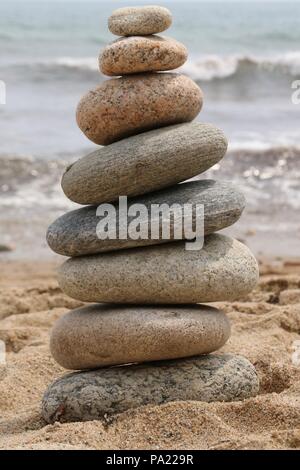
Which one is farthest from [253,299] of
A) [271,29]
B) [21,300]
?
[271,29]

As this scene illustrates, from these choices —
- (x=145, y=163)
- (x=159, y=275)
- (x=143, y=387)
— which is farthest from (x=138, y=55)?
(x=143, y=387)

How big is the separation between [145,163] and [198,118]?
14058 mm

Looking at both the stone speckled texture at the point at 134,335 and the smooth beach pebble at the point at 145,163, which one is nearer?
the stone speckled texture at the point at 134,335

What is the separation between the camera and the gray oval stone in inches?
231

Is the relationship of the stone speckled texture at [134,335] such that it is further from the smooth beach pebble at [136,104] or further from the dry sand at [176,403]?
the smooth beach pebble at [136,104]

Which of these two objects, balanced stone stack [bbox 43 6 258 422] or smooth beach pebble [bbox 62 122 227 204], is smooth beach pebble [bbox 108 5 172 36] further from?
smooth beach pebble [bbox 62 122 227 204]

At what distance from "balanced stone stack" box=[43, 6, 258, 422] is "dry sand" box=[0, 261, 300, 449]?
306 mm

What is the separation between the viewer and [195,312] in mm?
5953

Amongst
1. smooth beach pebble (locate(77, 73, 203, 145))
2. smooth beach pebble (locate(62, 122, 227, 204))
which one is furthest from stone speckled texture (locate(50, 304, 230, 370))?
smooth beach pebble (locate(77, 73, 203, 145))

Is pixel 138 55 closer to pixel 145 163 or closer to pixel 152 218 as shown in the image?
pixel 145 163

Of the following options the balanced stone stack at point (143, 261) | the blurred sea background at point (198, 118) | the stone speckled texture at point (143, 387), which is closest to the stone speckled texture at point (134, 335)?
the balanced stone stack at point (143, 261)

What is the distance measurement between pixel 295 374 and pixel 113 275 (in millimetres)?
1643

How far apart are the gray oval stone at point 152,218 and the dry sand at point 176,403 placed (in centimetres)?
118

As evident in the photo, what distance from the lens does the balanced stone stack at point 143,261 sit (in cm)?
580
